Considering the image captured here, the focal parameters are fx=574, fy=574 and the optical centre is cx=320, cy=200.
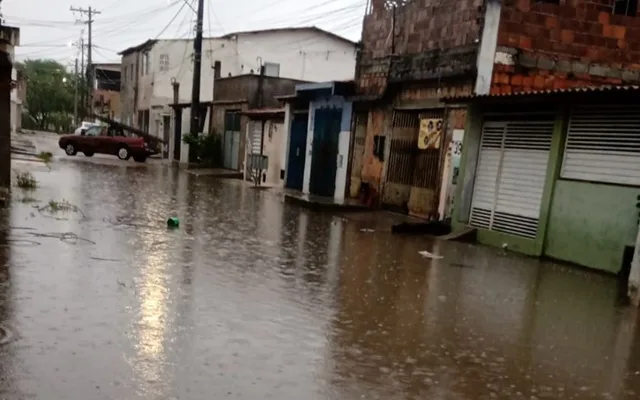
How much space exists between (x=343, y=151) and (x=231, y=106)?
13.3 meters

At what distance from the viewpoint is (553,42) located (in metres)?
13.0

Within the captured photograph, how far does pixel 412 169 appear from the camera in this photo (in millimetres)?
14961

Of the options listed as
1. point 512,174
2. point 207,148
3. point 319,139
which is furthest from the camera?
point 207,148

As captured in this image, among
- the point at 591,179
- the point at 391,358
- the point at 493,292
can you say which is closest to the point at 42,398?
the point at 391,358

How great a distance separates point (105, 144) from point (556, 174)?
27.1 m

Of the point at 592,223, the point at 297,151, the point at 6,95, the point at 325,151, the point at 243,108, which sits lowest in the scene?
the point at 592,223

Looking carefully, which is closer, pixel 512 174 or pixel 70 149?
pixel 512 174

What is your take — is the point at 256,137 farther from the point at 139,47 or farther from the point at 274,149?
the point at 139,47

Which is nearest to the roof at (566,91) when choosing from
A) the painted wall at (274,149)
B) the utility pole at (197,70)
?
the painted wall at (274,149)

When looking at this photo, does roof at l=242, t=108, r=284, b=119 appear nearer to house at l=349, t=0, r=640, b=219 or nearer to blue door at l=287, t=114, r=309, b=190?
blue door at l=287, t=114, r=309, b=190

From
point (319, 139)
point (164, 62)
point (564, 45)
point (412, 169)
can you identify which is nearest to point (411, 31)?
point (412, 169)

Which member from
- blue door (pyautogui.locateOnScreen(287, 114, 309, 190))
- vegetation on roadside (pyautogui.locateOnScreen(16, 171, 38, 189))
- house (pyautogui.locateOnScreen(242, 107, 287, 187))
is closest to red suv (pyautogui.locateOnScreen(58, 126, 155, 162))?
house (pyautogui.locateOnScreen(242, 107, 287, 187))

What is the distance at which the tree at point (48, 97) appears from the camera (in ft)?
239

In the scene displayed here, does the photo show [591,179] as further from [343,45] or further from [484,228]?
[343,45]
